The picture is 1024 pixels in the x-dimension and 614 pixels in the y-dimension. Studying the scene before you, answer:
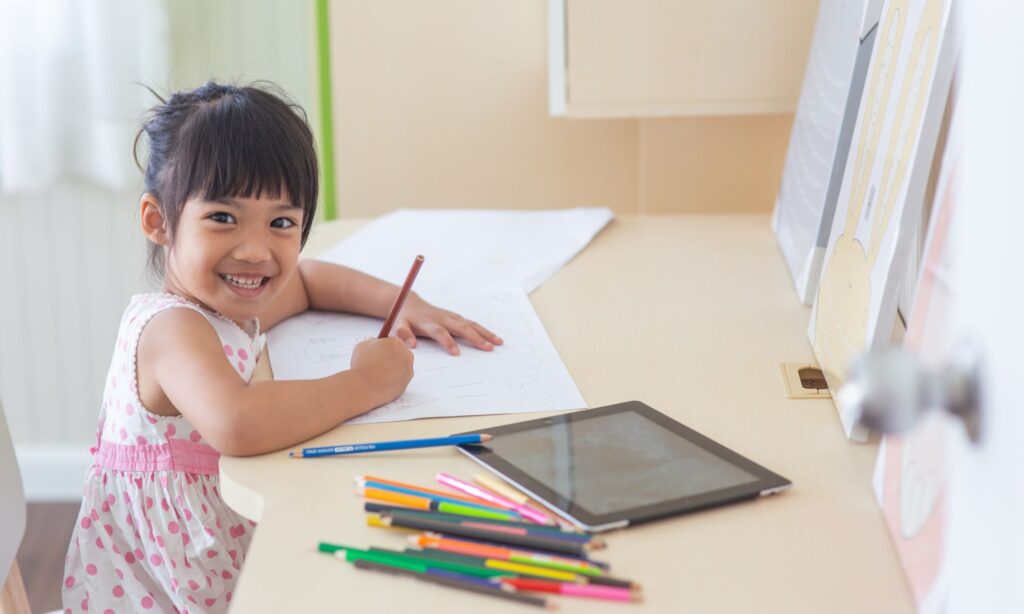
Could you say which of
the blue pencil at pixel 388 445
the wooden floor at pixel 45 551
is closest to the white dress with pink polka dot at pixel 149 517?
the blue pencil at pixel 388 445

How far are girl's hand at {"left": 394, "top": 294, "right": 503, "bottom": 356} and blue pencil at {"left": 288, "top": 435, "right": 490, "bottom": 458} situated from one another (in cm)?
22

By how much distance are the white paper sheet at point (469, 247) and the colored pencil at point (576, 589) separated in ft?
1.83

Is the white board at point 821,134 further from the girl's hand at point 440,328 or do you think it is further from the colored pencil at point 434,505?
the colored pencil at point 434,505

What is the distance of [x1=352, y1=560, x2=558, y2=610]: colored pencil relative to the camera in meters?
0.50

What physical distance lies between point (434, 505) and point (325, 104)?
1241 millimetres

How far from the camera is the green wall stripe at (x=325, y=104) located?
1694 millimetres

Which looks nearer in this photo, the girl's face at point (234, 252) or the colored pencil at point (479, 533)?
the colored pencil at point (479, 533)

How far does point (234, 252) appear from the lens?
34.7 inches

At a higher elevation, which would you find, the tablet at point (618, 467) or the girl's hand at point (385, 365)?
the girl's hand at point (385, 365)

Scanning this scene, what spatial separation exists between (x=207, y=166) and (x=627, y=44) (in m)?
0.64

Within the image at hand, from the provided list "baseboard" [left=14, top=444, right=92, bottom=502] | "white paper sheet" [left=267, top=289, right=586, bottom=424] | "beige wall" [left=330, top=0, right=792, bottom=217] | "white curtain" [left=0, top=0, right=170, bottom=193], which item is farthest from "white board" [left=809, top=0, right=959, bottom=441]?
"baseboard" [left=14, top=444, right=92, bottom=502]

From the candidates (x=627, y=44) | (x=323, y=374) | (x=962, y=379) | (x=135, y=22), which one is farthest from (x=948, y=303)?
(x=135, y=22)

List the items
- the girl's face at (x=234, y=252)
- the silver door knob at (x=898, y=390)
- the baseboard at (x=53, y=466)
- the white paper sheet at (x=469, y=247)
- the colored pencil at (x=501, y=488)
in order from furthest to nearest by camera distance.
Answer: the baseboard at (x=53, y=466) < the white paper sheet at (x=469, y=247) < the girl's face at (x=234, y=252) < the colored pencil at (x=501, y=488) < the silver door knob at (x=898, y=390)

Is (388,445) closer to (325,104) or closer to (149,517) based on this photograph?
(149,517)
